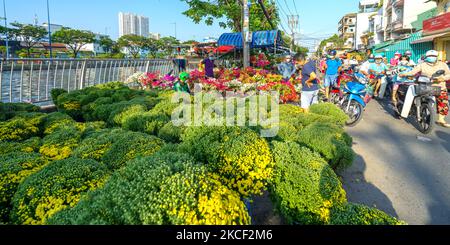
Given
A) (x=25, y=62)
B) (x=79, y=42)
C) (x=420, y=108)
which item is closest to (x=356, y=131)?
(x=420, y=108)

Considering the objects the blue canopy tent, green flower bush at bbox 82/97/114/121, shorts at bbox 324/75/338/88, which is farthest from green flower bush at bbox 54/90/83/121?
the blue canopy tent

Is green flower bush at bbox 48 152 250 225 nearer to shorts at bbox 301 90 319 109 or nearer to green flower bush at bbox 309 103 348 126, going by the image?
green flower bush at bbox 309 103 348 126

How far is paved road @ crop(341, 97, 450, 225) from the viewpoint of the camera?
3295 mm

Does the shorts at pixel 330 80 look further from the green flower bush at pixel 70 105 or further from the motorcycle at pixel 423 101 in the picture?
the green flower bush at pixel 70 105

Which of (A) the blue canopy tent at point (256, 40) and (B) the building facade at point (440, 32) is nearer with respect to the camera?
(A) the blue canopy tent at point (256, 40)

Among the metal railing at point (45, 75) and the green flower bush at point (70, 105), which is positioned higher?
the metal railing at point (45, 75)

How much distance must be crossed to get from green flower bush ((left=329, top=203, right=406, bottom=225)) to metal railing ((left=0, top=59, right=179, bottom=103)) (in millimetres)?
7620

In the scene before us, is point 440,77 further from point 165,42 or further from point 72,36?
point 165,42

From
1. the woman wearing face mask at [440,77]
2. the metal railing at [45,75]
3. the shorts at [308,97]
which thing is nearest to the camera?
the woman wearing face mask at [440,77]

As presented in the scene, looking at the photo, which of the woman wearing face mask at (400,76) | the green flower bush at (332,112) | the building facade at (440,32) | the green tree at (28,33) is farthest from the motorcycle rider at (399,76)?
the green tree at (28,33)

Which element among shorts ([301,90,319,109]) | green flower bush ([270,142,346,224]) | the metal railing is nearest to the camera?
green flower bush ([270,142,346,224])

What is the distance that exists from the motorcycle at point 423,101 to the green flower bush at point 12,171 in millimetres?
6821

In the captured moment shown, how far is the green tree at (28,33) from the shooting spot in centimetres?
4378

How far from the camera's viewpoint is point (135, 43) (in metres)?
61.5
